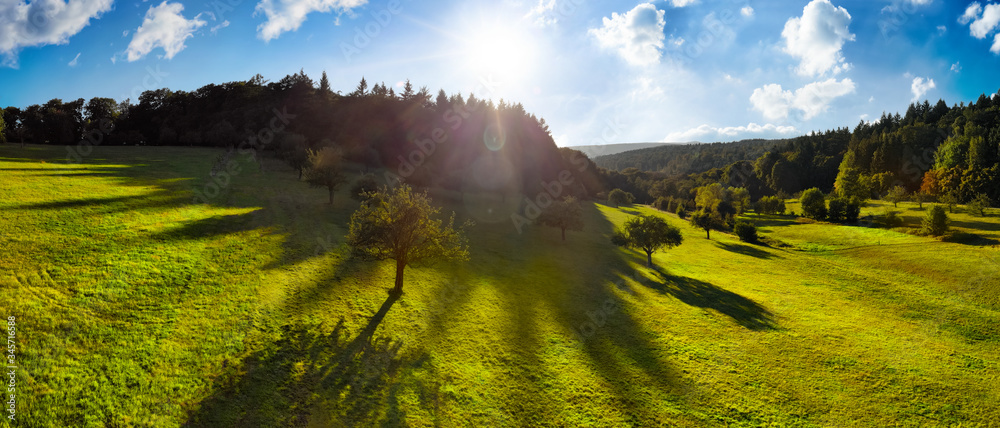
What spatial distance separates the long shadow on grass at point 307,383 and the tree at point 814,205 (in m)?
116

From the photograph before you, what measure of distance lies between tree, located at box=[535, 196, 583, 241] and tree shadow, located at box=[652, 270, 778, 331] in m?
20.7

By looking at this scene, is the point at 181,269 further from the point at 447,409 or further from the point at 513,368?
the point at 513,368

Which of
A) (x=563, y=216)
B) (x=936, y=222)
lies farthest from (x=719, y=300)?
(x=936, y=222)

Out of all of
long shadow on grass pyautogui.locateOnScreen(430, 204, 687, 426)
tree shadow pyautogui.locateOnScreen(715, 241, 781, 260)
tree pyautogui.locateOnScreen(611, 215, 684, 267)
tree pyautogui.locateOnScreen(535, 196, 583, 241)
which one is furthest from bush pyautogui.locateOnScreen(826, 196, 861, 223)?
long shadow on grass pyautogui.locateOnScreen(430, 204, 687, 426)

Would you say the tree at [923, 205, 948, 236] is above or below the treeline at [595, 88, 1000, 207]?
below

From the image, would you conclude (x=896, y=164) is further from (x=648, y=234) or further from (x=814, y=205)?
(x=648, y=234)

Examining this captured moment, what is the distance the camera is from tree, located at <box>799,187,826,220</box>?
291 feet

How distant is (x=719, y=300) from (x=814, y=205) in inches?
3371

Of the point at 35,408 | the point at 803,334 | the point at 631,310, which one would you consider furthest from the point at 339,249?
the point at 803,334

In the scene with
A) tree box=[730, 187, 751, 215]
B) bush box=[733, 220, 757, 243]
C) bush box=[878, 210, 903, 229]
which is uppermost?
tree box=[730, 187, 751, 215]

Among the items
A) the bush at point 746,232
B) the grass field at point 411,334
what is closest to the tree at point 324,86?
the grass field at point 411,334

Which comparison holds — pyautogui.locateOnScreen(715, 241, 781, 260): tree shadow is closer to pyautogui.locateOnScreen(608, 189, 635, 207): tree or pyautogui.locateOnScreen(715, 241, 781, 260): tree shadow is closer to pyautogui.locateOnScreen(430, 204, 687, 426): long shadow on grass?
pyautogui.locateOnScreen(430, 204, 687, 426): long shadow on grass

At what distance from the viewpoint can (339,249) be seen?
112 feet

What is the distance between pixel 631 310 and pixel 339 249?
2986cm
